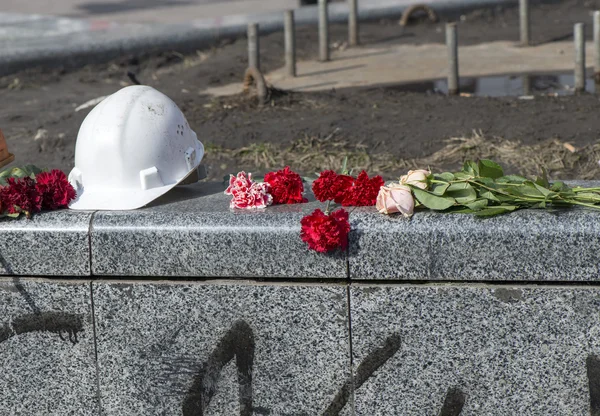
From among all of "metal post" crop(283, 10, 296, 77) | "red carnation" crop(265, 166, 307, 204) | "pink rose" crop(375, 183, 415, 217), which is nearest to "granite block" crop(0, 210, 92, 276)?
"red carnation" crop(265, 166, 307, 204)

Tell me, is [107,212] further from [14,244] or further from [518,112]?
[518,112]

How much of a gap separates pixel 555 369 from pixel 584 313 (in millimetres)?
242

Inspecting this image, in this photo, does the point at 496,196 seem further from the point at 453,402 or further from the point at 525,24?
the point at 525,24

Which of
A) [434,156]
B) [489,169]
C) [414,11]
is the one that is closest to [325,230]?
[489,169]

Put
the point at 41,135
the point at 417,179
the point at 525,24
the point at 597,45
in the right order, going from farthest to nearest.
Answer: the point at 525,24 → the point at 597,45 → the point at 41,135 → the point at 417,179

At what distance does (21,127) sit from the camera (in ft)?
28.0

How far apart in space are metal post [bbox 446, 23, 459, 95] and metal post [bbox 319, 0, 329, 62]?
2.74 meters

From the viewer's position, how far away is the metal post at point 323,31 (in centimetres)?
1079

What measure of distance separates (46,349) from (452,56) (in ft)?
18.2

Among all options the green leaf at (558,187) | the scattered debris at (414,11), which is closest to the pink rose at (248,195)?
the green leaf at (558,187)

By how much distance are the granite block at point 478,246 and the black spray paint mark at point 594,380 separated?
32cm

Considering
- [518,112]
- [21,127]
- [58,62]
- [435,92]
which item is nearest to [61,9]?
[58,62]

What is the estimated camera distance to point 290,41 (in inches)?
384

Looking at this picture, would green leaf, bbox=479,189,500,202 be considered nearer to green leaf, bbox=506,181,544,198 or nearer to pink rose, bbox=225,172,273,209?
green leaf, bbox=506,181,544,198
